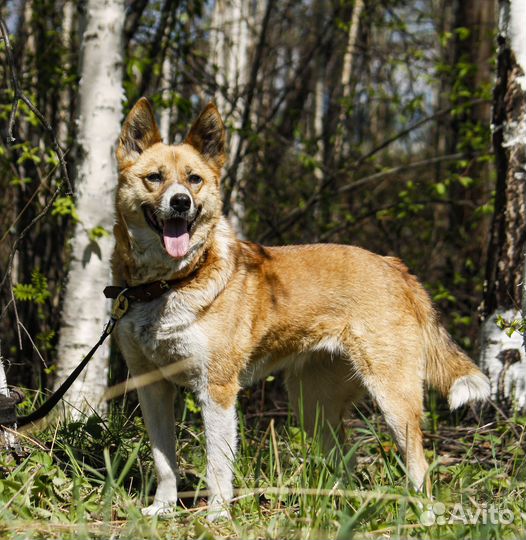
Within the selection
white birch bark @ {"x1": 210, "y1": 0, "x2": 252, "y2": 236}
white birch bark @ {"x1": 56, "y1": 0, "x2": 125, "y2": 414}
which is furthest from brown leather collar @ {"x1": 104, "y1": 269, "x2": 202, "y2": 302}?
white birch bark @ {"x1": 210, "y1": 0, "x2": 252, "y2": 236}

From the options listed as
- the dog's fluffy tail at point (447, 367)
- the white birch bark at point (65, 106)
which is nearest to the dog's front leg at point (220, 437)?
the dog's fluffy tail at point (447, 367)

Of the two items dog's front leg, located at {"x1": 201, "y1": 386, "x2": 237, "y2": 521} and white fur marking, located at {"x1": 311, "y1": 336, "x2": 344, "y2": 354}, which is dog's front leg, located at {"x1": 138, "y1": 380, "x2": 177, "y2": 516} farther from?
white fur marking, located at {"x1": 311, "y1": 336, "x2": 344, "y2": 354}

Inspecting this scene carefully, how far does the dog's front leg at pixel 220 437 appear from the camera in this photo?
10.6 ft

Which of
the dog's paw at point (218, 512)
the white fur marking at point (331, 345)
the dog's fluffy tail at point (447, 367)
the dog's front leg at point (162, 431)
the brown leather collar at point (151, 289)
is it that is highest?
the brown leather collar at point (151, 289)

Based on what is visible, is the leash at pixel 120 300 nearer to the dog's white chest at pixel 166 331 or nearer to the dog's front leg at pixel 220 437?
the dog's white chest at pixel 166 331

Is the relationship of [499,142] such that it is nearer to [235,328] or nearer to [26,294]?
[235,328]

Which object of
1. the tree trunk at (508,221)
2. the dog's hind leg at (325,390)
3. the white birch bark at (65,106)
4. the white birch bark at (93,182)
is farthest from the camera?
the white birch bark at (65,106)

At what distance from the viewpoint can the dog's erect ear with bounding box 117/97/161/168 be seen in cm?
357

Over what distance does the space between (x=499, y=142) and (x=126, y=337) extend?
113 inches

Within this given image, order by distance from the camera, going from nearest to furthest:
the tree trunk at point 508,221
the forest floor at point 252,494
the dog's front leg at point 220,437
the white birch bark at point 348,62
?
the forest floor at point 252,494
the dog's front leg at point 220,437
the tree trunk at point 508,221
the white birch bark at point 348,62

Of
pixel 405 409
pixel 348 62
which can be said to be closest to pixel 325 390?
pixel 405 409

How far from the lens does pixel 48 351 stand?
5.73 meters

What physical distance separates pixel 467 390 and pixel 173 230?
5.94 feet

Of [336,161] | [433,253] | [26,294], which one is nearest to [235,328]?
[26,294]
